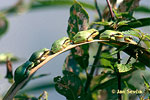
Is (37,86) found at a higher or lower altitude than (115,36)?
lower

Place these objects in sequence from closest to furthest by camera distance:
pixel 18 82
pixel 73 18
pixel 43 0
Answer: pixel 18 82 < pixel 73 18 < pixel 43 0

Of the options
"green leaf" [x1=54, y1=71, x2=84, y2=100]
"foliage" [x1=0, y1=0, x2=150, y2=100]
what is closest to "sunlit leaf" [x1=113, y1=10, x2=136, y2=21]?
"foliage" [x1=0, y1=0, x2=150, y2=100]

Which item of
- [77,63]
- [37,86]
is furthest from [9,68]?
[37,86]

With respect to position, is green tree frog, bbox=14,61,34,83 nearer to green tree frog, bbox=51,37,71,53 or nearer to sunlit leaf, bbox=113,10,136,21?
green tree frog, bbox=51,37,71,53

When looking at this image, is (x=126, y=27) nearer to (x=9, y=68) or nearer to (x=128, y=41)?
(x=128, y=41)

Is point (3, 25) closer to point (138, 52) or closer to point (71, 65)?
point (71, 65)

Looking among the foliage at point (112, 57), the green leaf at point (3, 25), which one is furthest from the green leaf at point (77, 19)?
the green leaf at point (3, 25)

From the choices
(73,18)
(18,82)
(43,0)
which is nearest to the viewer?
(18,82)

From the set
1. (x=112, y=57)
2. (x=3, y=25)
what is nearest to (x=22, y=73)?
(x=112, y=57)
